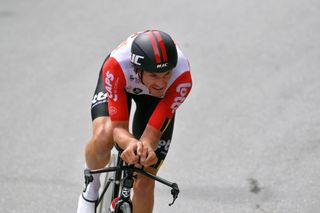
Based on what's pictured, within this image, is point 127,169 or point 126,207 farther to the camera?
point 126,207

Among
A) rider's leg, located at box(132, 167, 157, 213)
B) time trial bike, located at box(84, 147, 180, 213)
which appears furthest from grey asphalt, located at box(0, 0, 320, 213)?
time trial bike, located at box(84, 147, 180, 213)

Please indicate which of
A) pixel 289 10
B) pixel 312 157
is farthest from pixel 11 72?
pixel 289 10

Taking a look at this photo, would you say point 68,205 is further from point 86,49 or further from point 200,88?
point 86,49

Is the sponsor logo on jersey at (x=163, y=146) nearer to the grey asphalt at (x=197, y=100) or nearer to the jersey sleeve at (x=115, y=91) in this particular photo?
the jersey sleeve at (x=115, y=91)

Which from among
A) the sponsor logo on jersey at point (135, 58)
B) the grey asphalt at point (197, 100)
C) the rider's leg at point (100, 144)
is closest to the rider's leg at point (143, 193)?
the rider's leg at point (100, 144)

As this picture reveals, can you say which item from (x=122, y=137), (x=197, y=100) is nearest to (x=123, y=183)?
A: (x=122, y=137)

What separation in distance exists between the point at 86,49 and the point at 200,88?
1.99 m

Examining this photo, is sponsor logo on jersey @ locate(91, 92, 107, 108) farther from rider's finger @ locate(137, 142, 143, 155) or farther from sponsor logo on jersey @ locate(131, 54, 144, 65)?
rider's finger @ locate(137, 142, 143, 155)

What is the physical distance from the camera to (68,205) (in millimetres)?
5520

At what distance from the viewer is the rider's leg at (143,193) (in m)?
4.33

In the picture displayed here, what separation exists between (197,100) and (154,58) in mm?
3702

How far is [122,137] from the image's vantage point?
12.9 feet

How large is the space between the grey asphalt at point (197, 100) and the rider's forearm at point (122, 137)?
63.9 inches

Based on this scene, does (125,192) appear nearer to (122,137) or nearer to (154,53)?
(122,137)
